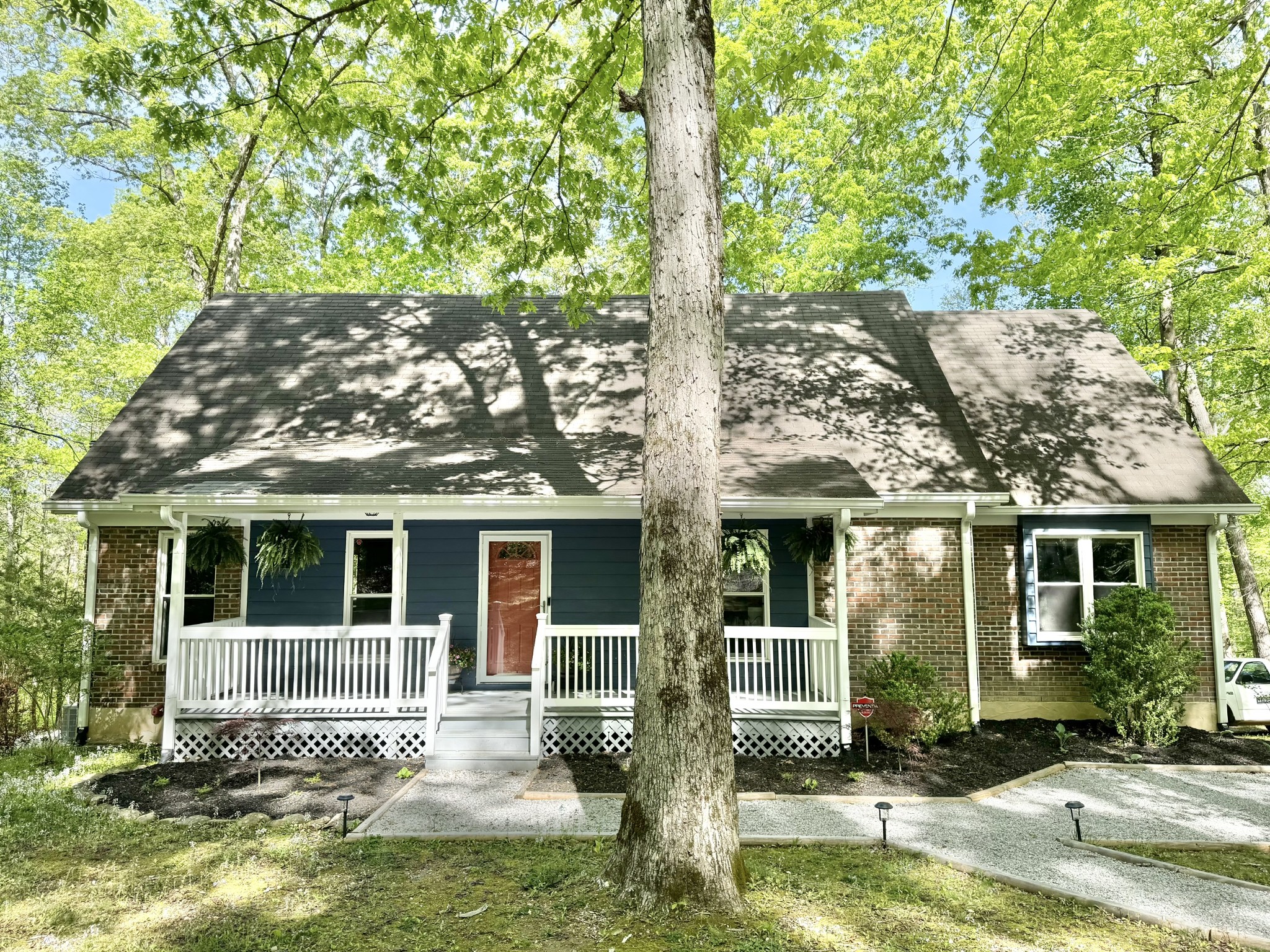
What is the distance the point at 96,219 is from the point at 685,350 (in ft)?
70.2

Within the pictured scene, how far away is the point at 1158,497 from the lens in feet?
34.5

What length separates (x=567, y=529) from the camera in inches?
429

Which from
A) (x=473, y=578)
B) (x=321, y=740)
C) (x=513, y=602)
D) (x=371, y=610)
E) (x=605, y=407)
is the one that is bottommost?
(x=321, y=740)

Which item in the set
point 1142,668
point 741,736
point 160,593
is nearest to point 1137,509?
point 1142,668

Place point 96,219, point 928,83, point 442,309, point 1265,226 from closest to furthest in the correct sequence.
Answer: point 928,83
point 1265,226
point 442,309
point 96,219

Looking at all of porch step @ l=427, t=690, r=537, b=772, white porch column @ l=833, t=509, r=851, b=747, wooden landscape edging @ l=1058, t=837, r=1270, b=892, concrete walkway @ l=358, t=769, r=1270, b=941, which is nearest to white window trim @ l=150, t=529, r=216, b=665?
porch step @ l=427, t=690, r=537, b=772

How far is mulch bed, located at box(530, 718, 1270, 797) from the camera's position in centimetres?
794

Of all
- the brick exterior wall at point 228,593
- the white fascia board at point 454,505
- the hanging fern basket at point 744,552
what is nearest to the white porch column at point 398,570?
the white fascia board at point 454,505

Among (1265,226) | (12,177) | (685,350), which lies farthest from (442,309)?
(12,177)

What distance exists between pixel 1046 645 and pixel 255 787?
9.95m

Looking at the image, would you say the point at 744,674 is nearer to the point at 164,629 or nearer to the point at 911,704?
the point at 911,704

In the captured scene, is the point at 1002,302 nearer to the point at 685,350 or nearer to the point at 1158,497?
the point at 1158,497

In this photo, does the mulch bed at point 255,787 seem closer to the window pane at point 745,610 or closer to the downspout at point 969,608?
the window pane at point 745,610

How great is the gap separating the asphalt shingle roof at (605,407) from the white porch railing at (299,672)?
1.72m
